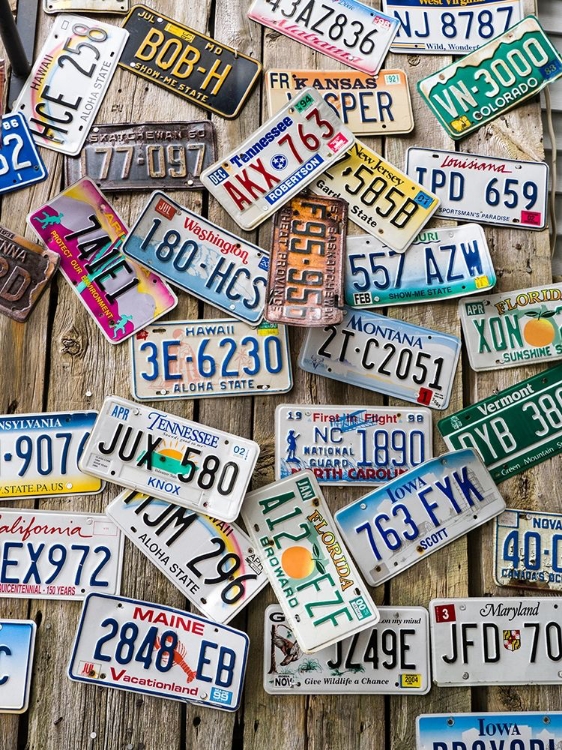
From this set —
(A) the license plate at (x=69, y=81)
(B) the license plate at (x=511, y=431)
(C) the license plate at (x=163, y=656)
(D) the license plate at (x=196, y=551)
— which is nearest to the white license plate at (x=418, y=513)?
(B) the license plate at (x=511, y=431)

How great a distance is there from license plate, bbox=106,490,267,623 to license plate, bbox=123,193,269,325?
485 mm

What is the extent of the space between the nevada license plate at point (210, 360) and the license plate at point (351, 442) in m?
0.10

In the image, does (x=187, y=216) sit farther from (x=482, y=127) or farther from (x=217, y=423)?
(x=482, y=127)

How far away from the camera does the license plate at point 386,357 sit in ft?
5.35

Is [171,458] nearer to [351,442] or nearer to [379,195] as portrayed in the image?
[351,442]

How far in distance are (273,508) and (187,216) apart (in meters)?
0.73

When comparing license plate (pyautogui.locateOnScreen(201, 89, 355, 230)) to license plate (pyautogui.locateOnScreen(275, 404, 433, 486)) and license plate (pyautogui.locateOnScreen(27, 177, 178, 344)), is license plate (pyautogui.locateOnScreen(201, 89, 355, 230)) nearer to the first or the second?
license plate (pyautogui.locateOnScreen(27, 177, 178, 344))

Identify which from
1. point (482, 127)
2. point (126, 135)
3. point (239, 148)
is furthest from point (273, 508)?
point (482, 127)

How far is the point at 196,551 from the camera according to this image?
156 centimetres

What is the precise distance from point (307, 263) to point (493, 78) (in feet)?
2.29

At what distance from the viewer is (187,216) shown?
1663 mm

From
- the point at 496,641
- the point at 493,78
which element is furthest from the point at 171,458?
the point at 493,78

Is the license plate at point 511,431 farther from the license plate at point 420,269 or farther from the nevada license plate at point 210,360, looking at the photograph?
the nevada license plate at point 210,360

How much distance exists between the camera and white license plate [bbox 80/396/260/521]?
155 centimetres
